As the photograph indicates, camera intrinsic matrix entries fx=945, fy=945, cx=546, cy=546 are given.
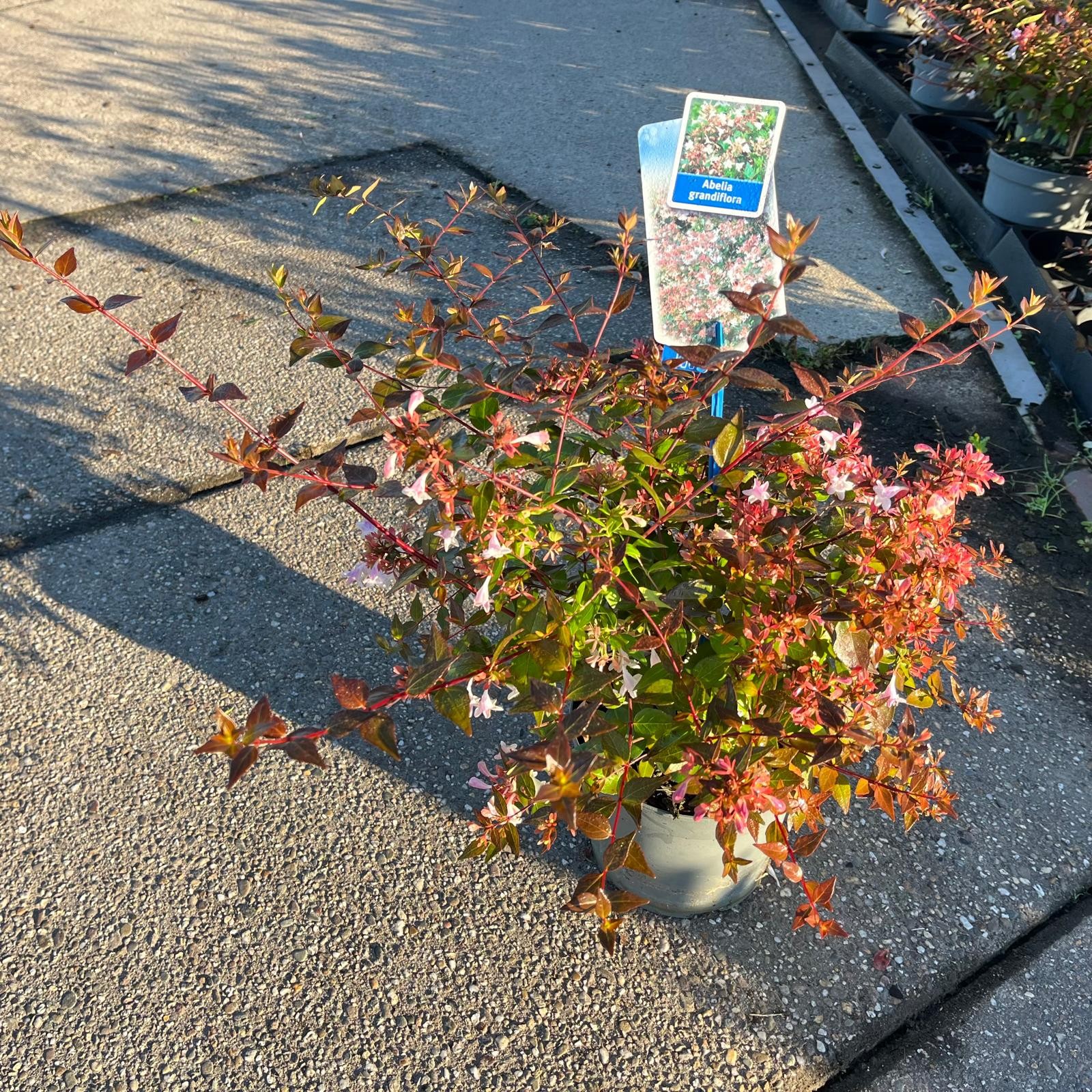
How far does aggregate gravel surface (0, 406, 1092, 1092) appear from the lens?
179 centimetres

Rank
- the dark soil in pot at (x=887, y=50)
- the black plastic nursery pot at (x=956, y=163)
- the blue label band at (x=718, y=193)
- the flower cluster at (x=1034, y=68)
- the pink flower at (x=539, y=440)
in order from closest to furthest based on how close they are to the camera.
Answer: the pink flower at (x=539, y=440), the blue label band at (x=718, y=193), the flower cluster at (x=1034, y=68), the black plastic nursery pot at (x=956, y=163), the dark soil in pot at (x=887, y=50)

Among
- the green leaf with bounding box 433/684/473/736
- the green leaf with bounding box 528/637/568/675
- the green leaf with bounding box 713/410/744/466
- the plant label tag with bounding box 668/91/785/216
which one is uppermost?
the plant label tag with bounding box 668/91/785/216

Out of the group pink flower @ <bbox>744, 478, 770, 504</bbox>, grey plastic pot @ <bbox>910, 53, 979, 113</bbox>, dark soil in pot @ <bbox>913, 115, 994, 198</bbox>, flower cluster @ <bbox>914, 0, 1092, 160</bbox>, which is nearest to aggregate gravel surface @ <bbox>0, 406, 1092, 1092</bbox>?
pink flower @ <bbox>744, 478, 770, 504</bbox>

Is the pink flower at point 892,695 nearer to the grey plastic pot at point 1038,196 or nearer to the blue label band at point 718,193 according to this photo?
the blue label band at point 718,193

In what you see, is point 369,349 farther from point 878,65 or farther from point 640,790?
point 878,65

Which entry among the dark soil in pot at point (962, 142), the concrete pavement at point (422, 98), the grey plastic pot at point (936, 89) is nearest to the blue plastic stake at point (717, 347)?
the concrete pavement at point (422, 98)

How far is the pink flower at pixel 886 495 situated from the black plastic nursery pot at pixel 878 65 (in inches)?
188

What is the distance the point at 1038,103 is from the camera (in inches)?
160

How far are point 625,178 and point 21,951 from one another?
4192mm

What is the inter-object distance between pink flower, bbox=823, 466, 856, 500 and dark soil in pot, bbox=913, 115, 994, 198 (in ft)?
12.5

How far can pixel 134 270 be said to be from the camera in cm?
392

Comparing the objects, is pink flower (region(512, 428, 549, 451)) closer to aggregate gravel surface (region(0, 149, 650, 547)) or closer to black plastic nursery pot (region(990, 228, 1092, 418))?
aggregate gravel surface (region(0, 149, 650, 547))

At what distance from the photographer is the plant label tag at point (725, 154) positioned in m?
2.04

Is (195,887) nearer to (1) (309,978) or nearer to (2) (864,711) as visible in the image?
(1) (309,978)
